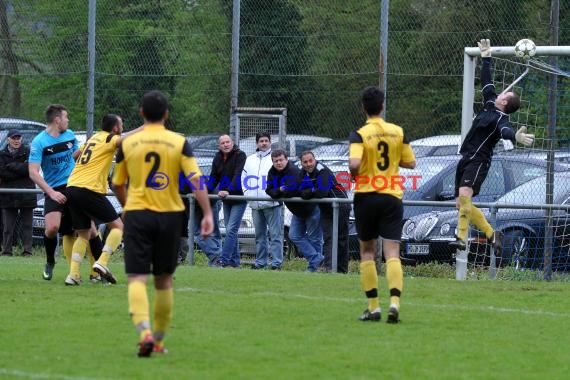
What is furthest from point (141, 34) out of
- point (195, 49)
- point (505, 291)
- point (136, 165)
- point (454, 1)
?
point (136, 165)

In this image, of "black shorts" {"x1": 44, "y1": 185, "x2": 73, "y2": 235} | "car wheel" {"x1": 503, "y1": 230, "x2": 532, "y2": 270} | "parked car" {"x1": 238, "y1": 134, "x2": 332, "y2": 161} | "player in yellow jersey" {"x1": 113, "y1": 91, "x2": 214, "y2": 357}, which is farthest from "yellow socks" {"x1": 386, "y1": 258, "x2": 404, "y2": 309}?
"parked car" {"x1": 238, "y1": 134, "x2": 332, "y2": 161}

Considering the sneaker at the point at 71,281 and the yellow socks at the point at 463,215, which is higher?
the yellow socks at the point at 463,215

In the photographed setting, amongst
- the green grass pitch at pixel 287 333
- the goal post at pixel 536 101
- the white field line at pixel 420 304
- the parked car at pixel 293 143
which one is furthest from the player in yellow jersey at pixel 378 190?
the parked car at pixel 293 143

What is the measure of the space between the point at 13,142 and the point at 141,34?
9.23 feet

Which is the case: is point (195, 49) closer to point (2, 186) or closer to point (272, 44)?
point (272, 44)

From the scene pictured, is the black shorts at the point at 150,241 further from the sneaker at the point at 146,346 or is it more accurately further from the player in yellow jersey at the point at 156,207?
the sneaker at the point at 146,346

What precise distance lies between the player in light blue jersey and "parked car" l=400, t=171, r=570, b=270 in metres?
5.62

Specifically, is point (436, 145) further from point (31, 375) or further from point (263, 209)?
point (31, 375)

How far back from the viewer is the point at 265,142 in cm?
1820

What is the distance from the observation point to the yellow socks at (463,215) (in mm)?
14453

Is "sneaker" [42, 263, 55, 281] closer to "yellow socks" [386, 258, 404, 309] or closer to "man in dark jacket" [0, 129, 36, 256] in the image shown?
"yellow socks" [386, 258, 404, 309]

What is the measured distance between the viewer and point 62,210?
13547 millimetres

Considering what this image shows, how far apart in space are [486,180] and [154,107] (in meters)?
9.84

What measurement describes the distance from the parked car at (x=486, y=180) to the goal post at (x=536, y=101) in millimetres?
223
